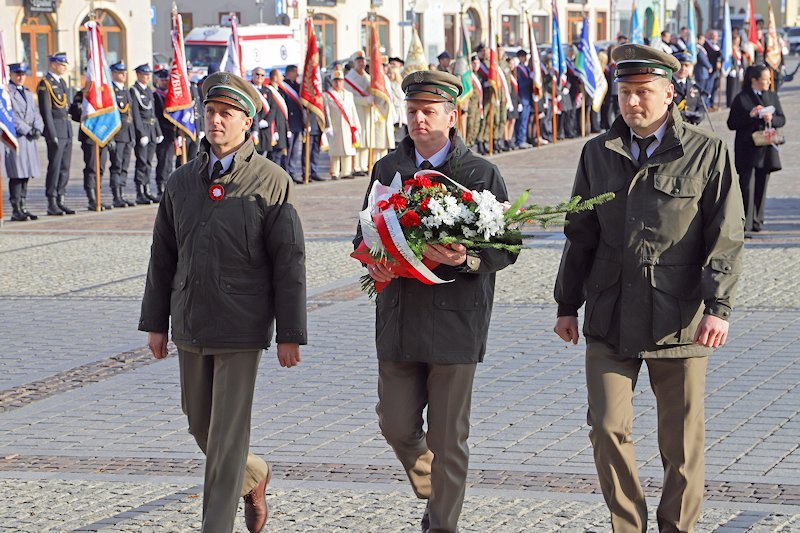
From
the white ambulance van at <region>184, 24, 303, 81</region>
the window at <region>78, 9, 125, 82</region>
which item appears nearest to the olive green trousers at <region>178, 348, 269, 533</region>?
the white ambulance van at <region>184, 24, 303, 81</region>

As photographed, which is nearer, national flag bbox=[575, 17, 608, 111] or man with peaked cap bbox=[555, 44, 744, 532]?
man with peaked cap bbox=[555, 44, 744, 532]

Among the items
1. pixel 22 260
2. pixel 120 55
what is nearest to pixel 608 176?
pixel 22 260

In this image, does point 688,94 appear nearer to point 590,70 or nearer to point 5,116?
point 5,116

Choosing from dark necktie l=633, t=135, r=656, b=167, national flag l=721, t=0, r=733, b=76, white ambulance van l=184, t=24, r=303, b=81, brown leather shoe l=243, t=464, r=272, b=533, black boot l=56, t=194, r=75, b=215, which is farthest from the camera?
white ambulance van l=184, t=24, r=303, b=81

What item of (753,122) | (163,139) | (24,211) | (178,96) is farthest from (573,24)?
(753,122)

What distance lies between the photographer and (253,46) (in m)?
44.7

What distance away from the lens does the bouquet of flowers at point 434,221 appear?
17.2ft

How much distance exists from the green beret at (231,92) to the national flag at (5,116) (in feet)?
42.0

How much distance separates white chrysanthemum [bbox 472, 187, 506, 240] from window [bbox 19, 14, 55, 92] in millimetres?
40820

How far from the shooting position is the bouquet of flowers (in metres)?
5.24

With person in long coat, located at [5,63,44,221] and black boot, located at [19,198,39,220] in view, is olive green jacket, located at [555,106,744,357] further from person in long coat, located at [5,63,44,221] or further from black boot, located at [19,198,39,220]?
black boot, located at [19,198,39,220]

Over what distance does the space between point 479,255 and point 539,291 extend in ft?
22.6

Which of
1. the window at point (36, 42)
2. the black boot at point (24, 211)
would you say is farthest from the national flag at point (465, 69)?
the window at point (36, 42)

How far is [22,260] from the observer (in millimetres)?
14695
